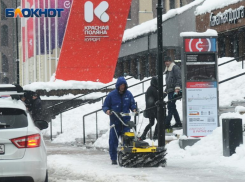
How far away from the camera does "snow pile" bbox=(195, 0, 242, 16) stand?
30.2m

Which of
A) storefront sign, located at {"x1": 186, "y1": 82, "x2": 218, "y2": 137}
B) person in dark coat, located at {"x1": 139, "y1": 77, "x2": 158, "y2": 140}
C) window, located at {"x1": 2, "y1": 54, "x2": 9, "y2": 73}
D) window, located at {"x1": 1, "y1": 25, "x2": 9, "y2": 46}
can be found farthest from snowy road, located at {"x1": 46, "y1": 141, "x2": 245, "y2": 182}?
window, located at {"x1": 1, "y1": 25, "x2": 9, "y2": 46}

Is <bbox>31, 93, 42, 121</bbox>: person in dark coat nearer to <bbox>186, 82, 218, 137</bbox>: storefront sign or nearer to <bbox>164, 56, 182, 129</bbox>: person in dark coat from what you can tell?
<bbox>164, 56, 182, 129</bbox>: person in dark coat

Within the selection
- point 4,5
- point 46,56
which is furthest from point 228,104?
point 4,5

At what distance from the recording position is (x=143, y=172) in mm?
11945

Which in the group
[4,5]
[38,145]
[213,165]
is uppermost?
[4,5]

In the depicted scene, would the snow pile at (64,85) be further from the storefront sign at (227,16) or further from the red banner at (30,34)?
the red banner at (30,34)

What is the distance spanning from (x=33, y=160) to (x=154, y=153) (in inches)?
194

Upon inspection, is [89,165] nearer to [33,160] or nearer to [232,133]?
[232,133]

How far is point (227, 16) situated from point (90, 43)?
8.79 m

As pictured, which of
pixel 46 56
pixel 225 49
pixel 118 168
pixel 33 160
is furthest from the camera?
pixel 46 56

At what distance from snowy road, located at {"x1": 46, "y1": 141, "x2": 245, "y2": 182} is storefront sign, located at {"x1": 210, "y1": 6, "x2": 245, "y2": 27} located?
51.8 ft

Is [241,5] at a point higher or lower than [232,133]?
higher

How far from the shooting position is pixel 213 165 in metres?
13.1

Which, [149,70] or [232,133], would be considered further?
[149,70]
